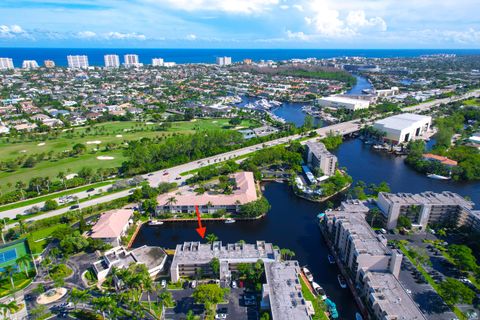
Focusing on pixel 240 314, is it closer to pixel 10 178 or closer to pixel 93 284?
pixel 93 284

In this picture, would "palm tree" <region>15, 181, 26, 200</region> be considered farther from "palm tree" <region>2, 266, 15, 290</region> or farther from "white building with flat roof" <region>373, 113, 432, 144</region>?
"white building with flat roof" <region>373, 113, 432, 144</region>

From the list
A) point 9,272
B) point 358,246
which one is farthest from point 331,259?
point 9,272

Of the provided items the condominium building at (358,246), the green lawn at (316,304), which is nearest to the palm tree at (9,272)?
the green lawn at (316,304)

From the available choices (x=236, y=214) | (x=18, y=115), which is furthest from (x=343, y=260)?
(x=18, y=115)

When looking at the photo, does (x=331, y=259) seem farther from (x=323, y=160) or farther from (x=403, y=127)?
(x=403, y=127)

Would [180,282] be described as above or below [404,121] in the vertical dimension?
below

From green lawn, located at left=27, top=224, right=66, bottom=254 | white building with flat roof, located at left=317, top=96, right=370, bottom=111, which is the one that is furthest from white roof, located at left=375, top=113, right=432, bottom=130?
green lawn, located at left=27, top=224, right=66, bottom=254
